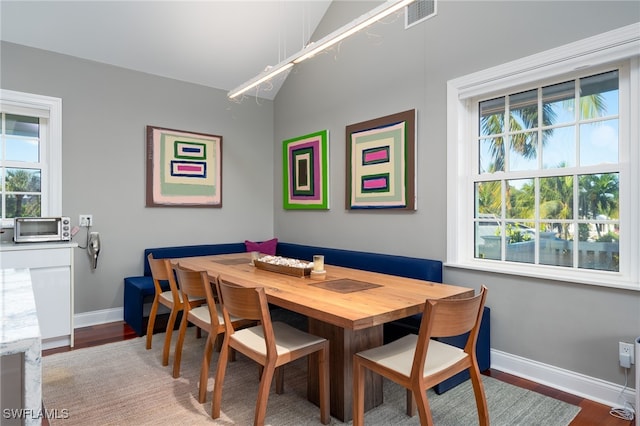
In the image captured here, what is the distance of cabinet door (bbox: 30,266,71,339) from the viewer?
3.07 meters

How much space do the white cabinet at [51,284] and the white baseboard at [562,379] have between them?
343cm

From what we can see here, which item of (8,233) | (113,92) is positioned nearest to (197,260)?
(8,233)

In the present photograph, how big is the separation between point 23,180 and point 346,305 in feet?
11.5

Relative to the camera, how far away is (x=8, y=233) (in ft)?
11.1

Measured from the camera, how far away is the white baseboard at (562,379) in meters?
2.23

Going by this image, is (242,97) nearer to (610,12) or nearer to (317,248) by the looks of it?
(317,248)

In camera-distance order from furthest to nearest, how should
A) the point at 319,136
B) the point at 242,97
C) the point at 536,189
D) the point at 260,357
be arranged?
the point at 242,97 < the point at 319,136 < the point at 536,189 < the point at 260,357

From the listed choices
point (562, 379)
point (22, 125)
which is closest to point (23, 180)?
point (22, 125)

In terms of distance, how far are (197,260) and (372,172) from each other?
5.96 ft

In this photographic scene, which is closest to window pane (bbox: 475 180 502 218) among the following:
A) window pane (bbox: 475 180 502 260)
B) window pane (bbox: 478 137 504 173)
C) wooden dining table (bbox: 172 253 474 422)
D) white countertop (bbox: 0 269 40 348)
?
window pane (bbox: 475 180 502 260)

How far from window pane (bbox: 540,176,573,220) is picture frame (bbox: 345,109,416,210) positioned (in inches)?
38.6

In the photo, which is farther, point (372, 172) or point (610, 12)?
point (372, 172)

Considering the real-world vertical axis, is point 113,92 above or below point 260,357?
above

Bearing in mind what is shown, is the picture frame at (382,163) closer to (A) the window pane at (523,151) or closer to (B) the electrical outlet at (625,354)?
(A) the window pane at (523,151)
